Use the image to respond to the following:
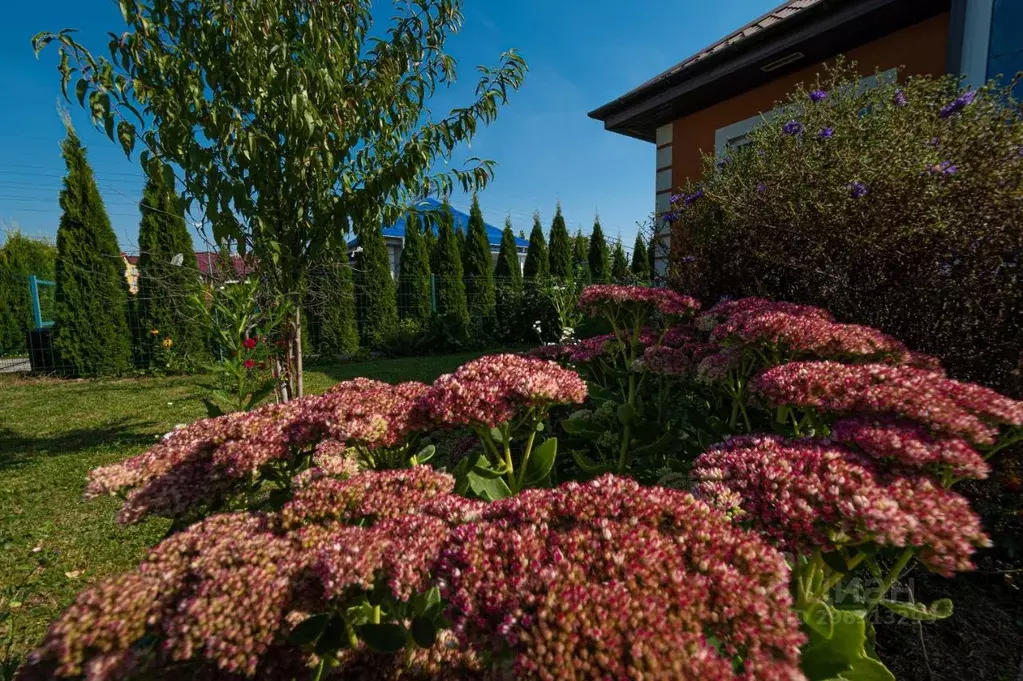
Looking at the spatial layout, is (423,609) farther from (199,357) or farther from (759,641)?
(199,357)

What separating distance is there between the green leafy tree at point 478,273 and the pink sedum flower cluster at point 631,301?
9.77 metres

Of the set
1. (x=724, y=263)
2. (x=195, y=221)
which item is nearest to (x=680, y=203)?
(x=724, y=263)

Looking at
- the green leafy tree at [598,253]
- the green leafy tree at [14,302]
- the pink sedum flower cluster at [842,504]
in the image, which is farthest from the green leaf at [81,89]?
the green leafy tree at [598,253]

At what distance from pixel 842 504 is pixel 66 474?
5.03 meters

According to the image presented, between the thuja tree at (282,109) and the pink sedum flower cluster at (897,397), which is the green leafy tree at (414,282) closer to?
the thuja tree at (282,109)

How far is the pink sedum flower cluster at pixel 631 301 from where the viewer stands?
8.11 feet

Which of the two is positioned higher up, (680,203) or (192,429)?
(680,203)

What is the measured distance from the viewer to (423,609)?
820mm

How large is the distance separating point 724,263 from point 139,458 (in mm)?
3247

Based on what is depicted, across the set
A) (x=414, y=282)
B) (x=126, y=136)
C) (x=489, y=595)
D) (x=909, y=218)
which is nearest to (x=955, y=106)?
(x=909, y=218)

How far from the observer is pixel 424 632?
2.43 feet

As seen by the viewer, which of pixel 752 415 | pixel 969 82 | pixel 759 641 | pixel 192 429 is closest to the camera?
pixel 759 641

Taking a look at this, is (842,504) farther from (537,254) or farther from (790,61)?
(537,254)

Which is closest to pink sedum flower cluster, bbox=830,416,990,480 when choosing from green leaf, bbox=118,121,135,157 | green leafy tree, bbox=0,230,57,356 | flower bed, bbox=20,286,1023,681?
flower bed, bbox=20,286,1023,681
